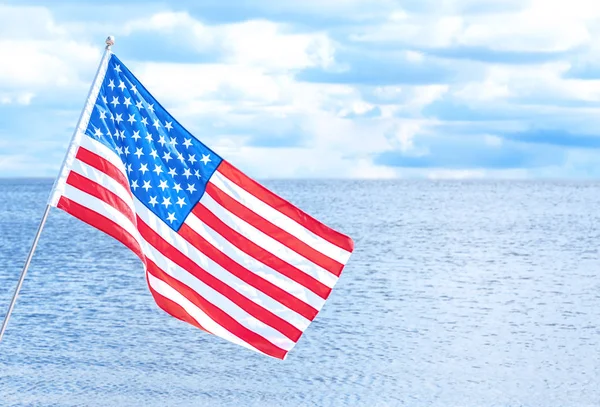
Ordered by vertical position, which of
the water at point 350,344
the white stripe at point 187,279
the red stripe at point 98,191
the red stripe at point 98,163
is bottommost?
the white stripe at point 187,279

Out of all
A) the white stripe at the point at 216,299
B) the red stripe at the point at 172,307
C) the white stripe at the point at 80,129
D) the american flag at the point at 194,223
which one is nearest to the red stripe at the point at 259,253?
the american flag at the point at 194,223

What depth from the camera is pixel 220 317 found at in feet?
35.4

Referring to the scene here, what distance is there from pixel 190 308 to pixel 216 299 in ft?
0.97

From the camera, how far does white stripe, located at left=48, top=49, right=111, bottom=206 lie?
10.4m

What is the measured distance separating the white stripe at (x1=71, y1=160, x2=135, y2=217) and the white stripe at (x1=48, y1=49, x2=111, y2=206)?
10cm

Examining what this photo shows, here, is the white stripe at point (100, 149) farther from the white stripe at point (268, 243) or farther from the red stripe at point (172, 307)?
the red stripe at point (172, 307)

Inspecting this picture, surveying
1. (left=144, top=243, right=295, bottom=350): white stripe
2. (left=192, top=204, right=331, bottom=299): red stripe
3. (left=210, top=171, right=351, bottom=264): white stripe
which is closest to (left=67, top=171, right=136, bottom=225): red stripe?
(left=144, top=243, right=295, bottom=350): white stripe

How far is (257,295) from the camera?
10.7 meters

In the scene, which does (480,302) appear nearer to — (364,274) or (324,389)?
(364,274)

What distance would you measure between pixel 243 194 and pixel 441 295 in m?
37.1

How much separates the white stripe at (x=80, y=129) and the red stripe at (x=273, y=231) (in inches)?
57.4

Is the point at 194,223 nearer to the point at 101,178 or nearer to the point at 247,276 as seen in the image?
the point at 247,276

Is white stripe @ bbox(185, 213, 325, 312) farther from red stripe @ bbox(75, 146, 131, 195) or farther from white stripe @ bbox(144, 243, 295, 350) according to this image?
red stripe @ bbox(75, 146, 131, 195)

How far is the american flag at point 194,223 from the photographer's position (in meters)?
10.5
